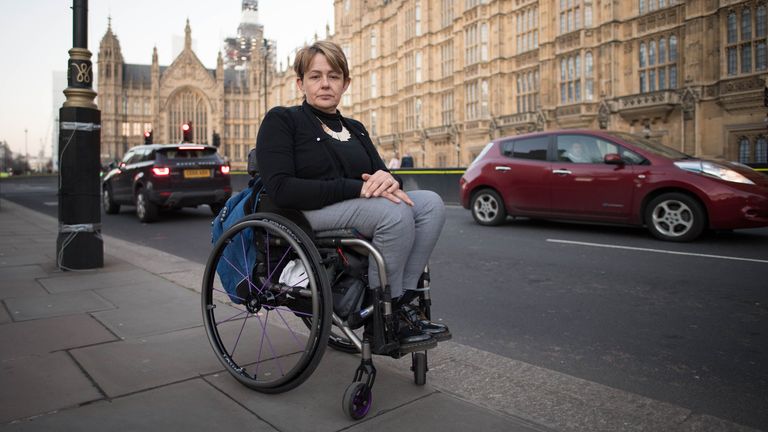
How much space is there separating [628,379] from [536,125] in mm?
27018

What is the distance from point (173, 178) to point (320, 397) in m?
10.3

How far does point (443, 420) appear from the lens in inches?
81.2

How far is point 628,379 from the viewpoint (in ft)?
8.93

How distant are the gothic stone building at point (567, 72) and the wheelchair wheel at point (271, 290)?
22466mm

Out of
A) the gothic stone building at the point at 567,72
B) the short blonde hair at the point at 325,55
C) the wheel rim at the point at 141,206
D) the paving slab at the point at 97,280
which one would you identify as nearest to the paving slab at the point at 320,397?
the short blonde hair at the point at 325,55

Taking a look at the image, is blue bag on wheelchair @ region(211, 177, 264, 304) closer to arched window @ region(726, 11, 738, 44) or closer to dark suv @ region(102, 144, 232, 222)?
dark suv @ region(102, 144, 232, 222)

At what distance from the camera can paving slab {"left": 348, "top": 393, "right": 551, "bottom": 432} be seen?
1998 millimetres

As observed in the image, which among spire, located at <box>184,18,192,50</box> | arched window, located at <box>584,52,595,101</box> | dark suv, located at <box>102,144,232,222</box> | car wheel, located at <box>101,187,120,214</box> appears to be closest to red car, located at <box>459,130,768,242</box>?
dark suv, located at <box>102,144,232,222</box>

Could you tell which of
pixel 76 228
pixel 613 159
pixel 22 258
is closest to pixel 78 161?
pixel 76 228

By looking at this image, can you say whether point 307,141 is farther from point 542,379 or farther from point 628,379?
point 628,379

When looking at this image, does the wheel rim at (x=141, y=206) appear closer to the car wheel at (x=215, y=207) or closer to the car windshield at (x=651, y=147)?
the car wheel at (x=215, y=207)

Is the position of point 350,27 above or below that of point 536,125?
above

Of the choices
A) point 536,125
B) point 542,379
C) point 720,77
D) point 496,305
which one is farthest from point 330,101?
point 536,125

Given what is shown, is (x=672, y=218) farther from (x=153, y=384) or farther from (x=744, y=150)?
(x=744, y=150)
